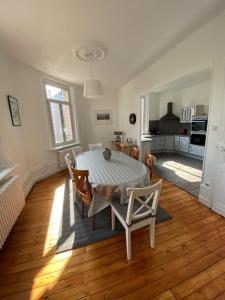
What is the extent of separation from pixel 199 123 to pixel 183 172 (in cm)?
214

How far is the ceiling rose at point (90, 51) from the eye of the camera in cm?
227

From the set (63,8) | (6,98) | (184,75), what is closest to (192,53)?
(184,75)

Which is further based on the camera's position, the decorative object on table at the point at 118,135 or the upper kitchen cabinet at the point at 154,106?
the upper kitchen cabinet at the point at 154,106

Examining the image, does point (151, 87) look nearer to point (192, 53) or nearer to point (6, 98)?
point (192, 53)

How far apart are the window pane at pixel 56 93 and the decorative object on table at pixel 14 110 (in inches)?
49.0

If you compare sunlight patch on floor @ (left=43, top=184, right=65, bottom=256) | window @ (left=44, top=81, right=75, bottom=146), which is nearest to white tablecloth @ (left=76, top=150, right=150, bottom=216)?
sunlight patch on floor @ (left=43, top=184, right=65, bottom=256)

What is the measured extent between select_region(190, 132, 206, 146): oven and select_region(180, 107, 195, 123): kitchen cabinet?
77 centimetres

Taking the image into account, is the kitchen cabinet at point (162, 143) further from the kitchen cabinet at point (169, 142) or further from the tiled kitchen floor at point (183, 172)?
the tiled kitchen floor at point (183, 172)

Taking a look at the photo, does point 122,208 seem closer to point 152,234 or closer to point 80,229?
point 152,234

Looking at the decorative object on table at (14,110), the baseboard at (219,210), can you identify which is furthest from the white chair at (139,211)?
the decorative object on table at (14,110)

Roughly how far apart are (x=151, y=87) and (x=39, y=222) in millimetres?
3649

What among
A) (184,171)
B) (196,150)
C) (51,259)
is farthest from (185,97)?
(51,259)

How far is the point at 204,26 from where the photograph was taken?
197cm

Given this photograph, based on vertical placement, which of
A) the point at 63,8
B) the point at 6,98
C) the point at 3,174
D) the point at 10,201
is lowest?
the point at 10,201
